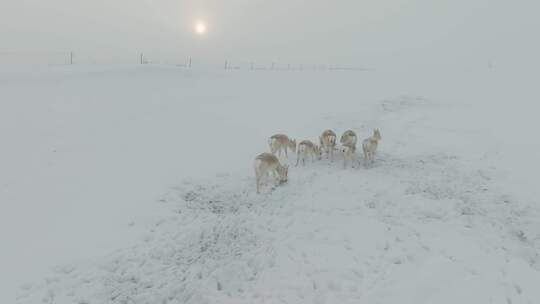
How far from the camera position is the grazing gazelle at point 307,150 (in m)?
17.9

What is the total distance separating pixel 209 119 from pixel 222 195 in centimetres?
1051

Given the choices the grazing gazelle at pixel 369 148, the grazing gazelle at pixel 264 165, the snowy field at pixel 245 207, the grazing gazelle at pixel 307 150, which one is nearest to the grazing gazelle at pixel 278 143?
the grazing gazelle at pixel 307 150

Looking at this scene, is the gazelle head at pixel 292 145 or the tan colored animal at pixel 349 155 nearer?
the tan colored animal at pixel 349 155

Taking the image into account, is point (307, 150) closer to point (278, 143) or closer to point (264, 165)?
point (278, 143)

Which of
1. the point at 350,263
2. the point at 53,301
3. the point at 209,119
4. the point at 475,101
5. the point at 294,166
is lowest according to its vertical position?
the point at 53,301

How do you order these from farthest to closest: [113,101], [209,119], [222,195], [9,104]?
[113,101] → [209,119] → [9,104] → [222,195]

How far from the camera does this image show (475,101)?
1174 inches

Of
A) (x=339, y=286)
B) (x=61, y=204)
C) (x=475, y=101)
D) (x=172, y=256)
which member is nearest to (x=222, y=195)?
(x=172, y=256)

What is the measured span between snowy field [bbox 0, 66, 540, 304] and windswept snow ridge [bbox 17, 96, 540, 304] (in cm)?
5

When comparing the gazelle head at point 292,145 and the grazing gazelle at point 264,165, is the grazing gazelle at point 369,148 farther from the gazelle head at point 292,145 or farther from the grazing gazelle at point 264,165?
the grazing gazelle at point 264,165

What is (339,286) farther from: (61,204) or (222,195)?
(61,204)

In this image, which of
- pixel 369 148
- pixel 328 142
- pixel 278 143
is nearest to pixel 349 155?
pixel 369 148

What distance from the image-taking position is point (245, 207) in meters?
13.7

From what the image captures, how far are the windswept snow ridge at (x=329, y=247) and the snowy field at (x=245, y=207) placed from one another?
1.9 inches
